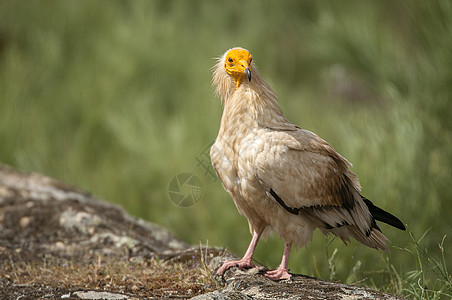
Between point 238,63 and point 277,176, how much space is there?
0.89 meters

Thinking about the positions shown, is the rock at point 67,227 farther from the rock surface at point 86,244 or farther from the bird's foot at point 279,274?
the bird's foot at point 279,274

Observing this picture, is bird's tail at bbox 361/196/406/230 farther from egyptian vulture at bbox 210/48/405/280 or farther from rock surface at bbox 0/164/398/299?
rock surface at bbox 0/164/398/299

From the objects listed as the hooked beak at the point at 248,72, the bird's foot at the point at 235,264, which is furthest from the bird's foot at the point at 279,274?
the hooked beak at the point at 248,72

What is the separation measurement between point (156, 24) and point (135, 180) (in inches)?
176

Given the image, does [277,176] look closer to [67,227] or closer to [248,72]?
[248,72]

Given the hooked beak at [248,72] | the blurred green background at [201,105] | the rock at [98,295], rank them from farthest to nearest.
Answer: the blurred green background at [201,105] → the hooked beak at [248,72] → the rock at [98,295]

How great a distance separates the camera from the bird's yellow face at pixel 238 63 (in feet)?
13.4

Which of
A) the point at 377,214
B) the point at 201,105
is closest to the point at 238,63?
the point at 377,214

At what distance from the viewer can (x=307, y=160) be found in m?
3.92

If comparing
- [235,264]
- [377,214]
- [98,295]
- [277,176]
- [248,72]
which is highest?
[248,72]

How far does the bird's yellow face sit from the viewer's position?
4.07 m

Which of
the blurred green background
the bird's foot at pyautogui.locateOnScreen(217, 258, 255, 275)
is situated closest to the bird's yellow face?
the bird's foot at pyautogui.locateOnScreen(217, 258, 255, 275)

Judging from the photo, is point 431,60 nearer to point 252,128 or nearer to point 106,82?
point 252,128

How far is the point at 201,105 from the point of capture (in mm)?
10070
